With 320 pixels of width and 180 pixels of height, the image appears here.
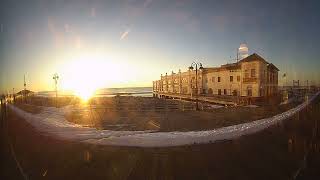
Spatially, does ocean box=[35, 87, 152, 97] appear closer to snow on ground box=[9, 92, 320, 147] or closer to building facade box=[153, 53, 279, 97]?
building facade box=[153, 53, 279, 97]

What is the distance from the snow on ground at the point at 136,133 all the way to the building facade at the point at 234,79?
0.53 m

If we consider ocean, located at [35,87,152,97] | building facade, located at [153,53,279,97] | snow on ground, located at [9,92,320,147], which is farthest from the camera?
ocean, located at [35,87,152,97]

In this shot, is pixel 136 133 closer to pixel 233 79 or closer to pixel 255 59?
pixel 233 79

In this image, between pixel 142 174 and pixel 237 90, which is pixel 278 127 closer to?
pixel 237 90

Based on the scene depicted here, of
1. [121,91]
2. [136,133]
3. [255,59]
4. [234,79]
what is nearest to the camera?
[255,59]

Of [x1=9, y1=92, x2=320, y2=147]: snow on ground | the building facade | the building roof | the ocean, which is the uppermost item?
the building roof

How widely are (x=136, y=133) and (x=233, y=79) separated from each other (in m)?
1.65

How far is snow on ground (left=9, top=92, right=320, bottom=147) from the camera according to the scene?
10.4 ft

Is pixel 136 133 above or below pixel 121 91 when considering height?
below

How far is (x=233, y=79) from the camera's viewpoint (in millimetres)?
2859

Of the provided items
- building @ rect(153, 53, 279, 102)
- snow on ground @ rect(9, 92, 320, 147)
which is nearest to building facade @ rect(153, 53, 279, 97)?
building @ rect(153, 53, 279, 102)

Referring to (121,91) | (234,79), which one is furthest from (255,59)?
(121,91)

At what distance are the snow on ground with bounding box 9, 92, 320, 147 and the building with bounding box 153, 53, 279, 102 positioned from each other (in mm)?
515

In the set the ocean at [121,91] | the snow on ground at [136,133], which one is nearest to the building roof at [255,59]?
the snow on ground at [136,133]
